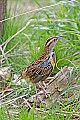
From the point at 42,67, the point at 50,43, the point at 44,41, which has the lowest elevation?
the point at 42,67

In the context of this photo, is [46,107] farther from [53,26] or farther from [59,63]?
[53,26]

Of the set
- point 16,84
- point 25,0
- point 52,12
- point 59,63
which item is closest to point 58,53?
point 59,63

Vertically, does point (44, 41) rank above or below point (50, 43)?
above

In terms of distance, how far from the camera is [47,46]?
522 cm

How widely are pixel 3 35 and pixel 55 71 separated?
1082 millimetres

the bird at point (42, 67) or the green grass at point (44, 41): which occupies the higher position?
the green grass at point (44, 41)

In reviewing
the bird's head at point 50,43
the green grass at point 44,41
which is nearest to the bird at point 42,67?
the bird's head at point 50,43

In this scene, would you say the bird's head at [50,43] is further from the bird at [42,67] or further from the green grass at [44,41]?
the green grass at [44,41]

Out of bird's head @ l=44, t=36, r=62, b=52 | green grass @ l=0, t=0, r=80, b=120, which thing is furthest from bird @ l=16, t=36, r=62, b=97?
green grass @ l=0, t=0, r=80, b=120

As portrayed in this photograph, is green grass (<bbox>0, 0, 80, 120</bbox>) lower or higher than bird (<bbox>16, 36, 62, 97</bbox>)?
higher

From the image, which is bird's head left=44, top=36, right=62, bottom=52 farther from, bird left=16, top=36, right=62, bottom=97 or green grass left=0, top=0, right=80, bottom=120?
green grass left=0, top=0, right=80, bottom=120

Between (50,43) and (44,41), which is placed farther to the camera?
(44,41)

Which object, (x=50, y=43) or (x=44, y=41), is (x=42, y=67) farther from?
(x=44, y=41)

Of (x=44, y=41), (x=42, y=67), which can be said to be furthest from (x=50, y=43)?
(x=44, y=41)
